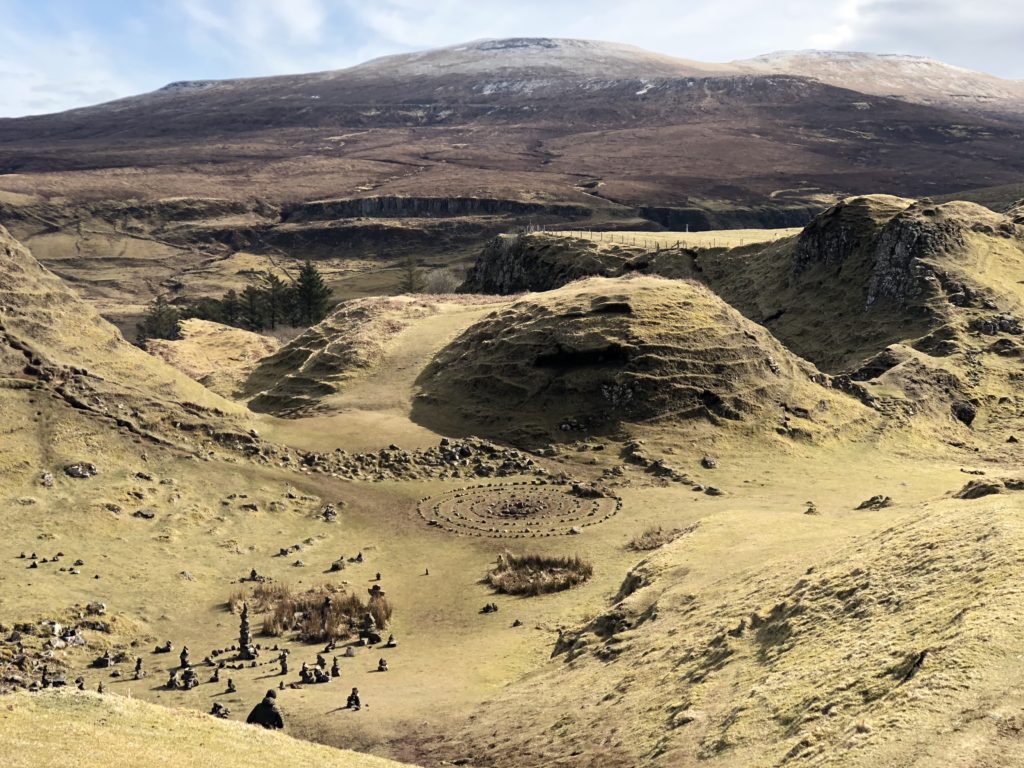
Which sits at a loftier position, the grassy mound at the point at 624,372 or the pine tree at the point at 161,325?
the grassy mound at the point at 624,372

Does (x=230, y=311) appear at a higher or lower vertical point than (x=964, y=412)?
higher

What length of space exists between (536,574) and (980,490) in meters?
14.7

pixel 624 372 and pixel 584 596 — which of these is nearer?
pixel 584 596

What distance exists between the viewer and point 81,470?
1517 inches

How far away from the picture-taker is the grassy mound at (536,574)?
3388 cm

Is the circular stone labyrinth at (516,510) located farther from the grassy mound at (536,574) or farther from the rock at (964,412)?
the rock at (964,412)

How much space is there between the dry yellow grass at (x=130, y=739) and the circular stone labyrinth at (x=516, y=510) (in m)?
20.6

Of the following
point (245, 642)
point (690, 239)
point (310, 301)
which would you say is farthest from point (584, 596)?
point (310, 301)

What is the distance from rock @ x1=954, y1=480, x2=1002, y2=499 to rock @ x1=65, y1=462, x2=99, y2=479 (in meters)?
31.4

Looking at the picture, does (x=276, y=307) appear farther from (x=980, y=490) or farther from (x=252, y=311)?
(x=980, y=490)

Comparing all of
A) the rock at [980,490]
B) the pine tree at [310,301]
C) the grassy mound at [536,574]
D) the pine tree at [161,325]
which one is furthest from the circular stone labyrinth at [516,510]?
the pine tree at [310,301]

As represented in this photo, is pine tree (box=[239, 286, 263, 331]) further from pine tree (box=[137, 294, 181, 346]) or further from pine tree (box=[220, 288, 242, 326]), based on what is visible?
pine tree (box=[137, 294, 181, 346])

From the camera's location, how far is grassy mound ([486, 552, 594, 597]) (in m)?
33.9

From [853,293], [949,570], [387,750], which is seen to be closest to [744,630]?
[949,570]
